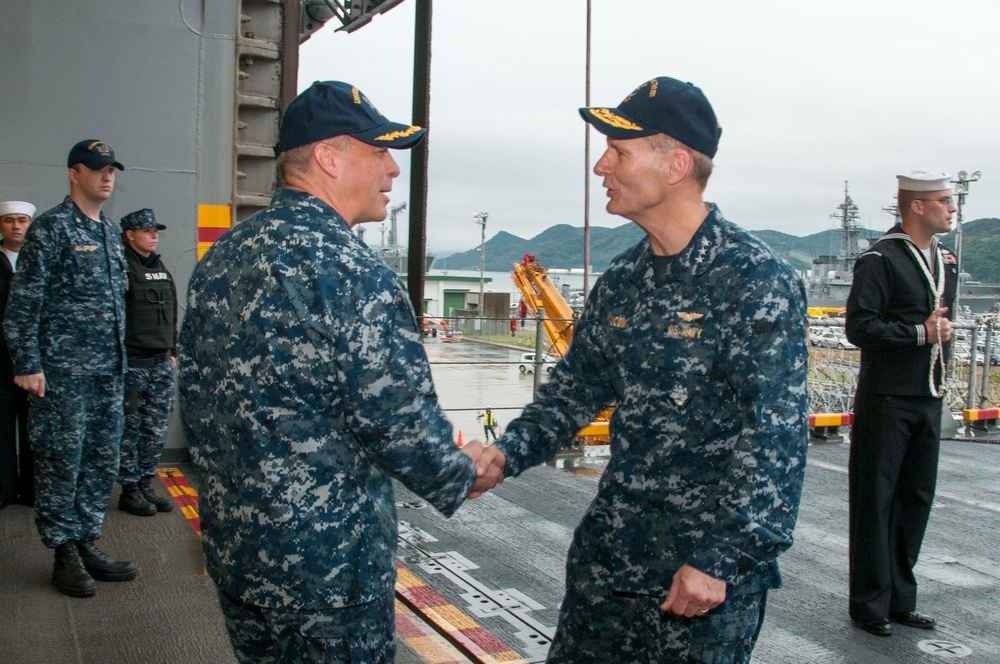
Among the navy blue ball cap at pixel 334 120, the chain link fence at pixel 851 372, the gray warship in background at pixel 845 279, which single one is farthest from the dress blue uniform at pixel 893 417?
the gray warship in background at pixel 845 279

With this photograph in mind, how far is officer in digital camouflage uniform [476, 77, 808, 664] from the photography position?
1918 millimetres

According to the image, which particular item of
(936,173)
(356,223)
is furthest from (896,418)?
(356,223)

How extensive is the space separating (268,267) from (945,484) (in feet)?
20.2

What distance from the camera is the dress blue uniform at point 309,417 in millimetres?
1784

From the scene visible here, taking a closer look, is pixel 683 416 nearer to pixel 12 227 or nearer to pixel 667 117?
pixel 667 117

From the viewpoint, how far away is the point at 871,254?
12.5 ft

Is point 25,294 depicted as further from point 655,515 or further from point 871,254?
point 871,254

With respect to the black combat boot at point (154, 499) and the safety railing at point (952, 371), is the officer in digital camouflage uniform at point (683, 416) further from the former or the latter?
the safety railing at point (952, 371)

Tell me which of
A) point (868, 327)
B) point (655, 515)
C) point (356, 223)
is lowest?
point (655, 515)

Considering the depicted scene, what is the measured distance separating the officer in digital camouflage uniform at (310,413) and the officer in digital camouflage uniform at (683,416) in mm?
465

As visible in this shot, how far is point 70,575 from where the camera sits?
388 cm

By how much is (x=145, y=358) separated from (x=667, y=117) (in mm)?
4127

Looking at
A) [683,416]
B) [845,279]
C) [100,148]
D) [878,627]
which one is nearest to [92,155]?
[100,148]

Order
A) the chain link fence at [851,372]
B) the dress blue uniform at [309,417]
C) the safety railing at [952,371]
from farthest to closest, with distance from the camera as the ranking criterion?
1. the chain link fence at [851,372]
2. the safety railing at [952,371]
3. the dress blue uniform at [309,417]
